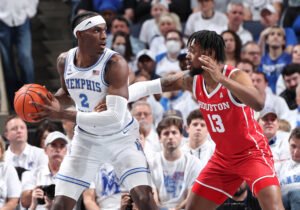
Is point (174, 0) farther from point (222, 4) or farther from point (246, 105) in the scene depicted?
point (246, 105)

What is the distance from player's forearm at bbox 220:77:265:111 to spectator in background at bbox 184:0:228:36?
213 inches

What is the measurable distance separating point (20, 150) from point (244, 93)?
370 centimetres

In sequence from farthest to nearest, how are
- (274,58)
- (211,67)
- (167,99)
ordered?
(274,58) → (167,99) → (211,67)

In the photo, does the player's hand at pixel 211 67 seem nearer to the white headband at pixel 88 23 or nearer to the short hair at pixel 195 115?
the white headband at pixel 88 23

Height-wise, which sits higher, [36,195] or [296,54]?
[296,54]

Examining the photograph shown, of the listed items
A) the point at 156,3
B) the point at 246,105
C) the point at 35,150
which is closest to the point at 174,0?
the point at 156,3

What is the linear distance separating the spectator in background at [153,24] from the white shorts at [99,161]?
5329mm

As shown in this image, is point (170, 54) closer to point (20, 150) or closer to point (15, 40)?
point (15, 40)

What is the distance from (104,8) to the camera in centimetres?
1030

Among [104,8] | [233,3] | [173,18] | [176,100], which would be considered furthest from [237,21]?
[104,8]

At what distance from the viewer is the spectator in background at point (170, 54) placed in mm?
8914

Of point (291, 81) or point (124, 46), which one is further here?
point (124, 46)

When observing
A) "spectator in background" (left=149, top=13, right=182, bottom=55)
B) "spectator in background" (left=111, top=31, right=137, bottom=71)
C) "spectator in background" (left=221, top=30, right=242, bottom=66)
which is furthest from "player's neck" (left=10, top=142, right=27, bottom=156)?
"spectator in background" (left=221, top=30, right=242, bottom=66)

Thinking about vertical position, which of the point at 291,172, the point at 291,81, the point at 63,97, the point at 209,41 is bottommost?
the point at 291,172
